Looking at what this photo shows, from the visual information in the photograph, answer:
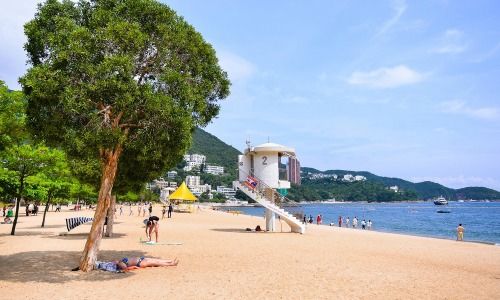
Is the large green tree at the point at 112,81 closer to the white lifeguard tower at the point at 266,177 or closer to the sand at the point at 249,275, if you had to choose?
the sand at the point at 249,275

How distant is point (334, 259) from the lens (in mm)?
16672

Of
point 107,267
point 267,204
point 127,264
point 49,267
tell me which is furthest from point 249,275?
point 267,204

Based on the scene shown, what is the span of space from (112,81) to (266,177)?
18.7 meters

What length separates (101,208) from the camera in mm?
12305

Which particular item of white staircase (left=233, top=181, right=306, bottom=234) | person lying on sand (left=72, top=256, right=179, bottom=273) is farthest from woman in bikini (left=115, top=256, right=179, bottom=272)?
white staircase (left=233, top=181, right=306, bottom=234)

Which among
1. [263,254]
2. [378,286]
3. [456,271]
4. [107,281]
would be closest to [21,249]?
[107,281]

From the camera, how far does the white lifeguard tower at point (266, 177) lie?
28.2 meters

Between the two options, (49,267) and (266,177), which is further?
(266,177)

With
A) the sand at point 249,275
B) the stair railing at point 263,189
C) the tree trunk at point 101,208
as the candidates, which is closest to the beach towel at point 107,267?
the tree trunk at point 101,208

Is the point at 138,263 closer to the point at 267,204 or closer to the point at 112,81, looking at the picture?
the point at 112,81

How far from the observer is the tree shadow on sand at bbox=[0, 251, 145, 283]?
38.5 ft

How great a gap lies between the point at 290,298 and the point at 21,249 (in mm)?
13552

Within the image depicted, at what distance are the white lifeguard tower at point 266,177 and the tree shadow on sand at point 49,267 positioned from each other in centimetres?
1224

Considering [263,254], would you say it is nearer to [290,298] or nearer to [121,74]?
[290,298]
